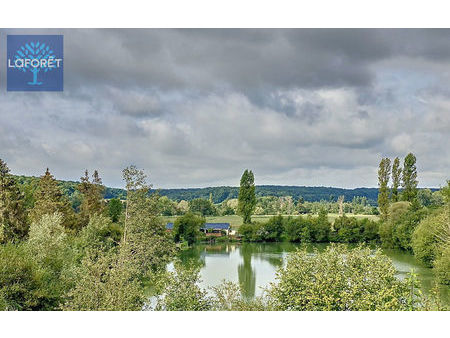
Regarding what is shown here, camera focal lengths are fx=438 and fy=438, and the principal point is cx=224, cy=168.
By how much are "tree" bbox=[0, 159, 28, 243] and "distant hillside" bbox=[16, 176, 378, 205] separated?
573cm

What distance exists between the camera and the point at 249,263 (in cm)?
1678

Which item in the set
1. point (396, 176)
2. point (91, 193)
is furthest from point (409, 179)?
point (91, 193)

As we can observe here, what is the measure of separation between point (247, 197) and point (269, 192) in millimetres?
1280

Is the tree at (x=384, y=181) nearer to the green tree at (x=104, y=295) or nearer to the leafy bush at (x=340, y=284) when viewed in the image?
the leafy bush at (x=340, y=284)

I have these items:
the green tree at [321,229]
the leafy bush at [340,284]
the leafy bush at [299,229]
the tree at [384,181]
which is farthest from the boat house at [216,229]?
the leafy bush at [340,284]

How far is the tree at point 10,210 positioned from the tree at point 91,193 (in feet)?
15.9

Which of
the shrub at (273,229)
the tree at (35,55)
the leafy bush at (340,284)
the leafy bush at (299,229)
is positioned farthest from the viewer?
the shrub at (273,229)

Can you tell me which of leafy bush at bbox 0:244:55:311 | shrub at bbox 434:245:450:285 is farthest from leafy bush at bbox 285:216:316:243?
leafy bush at bbox 0:244:55:311

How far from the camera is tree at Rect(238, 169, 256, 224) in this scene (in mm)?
22656

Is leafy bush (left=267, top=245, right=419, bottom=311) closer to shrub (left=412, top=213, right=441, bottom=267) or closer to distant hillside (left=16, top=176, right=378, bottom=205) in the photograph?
shrub (left=412, top=213, right=441, bottom=267)

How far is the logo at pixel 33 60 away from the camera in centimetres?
841

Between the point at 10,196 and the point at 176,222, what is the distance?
8806 millimetres

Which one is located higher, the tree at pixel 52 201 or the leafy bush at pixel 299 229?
the tree at pixel 52 201
